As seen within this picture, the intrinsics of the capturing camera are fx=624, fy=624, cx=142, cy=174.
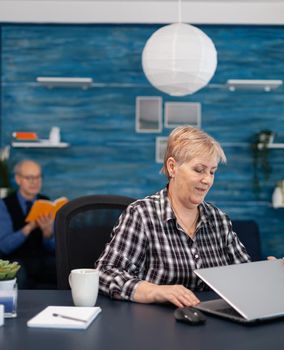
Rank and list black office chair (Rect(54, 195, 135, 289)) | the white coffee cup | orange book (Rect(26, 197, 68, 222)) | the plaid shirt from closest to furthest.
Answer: the white coffee cup, the plaid shirt, black office chair (Rect(54, 195, 135, 289)), orange book (Rect(26, 197, 68, 222))

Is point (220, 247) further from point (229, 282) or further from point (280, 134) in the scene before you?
point (280, 134)

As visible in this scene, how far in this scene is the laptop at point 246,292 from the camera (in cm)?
154

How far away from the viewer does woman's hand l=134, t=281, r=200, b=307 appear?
1671mm

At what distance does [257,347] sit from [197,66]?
2.34 metres

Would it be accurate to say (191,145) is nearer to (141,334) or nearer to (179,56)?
(141,334)

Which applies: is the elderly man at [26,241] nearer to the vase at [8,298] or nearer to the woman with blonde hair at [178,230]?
the woman with blonde hair at [178,230]

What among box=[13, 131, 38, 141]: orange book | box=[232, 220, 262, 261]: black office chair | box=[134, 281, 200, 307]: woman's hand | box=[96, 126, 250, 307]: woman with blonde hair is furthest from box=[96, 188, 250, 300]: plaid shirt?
box=[13, 131, 38, 141]: orange book

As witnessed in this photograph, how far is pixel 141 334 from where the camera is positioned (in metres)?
1.42

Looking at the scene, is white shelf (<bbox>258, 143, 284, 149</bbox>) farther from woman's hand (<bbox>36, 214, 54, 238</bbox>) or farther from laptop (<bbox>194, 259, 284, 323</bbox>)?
laptop (<bbox>194, 259, 284, 323</bbox>)

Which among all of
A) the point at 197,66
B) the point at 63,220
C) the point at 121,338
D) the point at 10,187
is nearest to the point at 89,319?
the point at 121,338

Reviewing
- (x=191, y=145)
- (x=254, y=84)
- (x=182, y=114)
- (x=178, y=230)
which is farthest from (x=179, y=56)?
(x=182, y=114)

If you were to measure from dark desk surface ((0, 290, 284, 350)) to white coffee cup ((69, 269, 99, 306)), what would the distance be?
5 cm

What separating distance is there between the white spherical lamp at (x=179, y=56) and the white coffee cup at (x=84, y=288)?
1986mm

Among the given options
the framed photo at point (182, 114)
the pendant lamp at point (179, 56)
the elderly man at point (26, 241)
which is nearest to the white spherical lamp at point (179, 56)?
the pendant lamp at point (179, 56)
